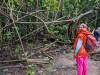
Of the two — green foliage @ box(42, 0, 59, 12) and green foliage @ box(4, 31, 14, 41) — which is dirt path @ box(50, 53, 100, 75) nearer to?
green foliage @ box(4, 31, 14, 41)

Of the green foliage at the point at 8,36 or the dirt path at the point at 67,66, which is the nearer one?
the dirt path at the point at 67,66

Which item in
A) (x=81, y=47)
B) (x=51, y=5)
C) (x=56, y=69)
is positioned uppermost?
(x=51, y=5)

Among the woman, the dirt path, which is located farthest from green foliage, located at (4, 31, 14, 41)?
the woman

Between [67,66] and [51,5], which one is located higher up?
[51,5]

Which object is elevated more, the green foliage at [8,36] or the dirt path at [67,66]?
the green foliage at [8,36]

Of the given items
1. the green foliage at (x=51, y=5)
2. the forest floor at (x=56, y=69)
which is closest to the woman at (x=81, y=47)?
the forest floor at (x=56, y=69)

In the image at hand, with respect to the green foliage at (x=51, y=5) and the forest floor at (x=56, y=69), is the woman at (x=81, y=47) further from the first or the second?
the green foliage at (x=51, y=5)

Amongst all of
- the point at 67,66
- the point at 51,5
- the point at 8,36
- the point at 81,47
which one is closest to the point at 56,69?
the point at 67,66

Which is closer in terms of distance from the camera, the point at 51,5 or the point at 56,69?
the point at 56,69

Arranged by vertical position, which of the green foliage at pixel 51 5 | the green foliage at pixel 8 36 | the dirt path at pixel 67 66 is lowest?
the dirt path at pixel 67 66

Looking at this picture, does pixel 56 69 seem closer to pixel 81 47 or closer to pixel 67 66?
pixel 67 66

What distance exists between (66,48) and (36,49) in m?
1.42

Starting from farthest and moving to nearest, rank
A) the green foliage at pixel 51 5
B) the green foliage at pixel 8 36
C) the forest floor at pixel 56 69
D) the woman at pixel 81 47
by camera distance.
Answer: the green foliage at pixel 51 5, the green foliage at pixel 8 36, the forest floor at pixel 56 69, the woman at pixel 81 47

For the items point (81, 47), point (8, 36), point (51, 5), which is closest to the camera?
point (81, 47)
